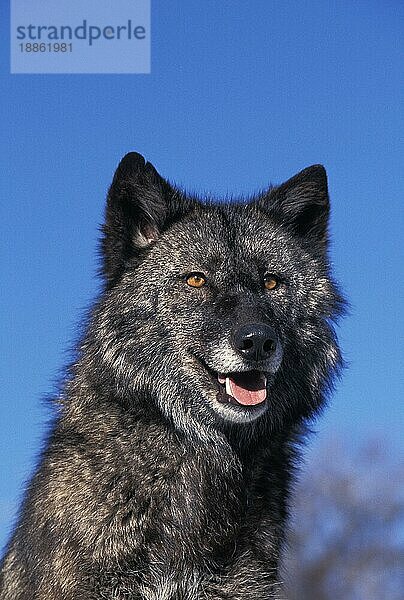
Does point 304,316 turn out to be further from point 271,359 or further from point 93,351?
point 93,351

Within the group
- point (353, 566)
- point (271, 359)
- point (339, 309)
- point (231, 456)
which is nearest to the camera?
point (271, 359)

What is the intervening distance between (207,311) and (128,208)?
1.11 meters

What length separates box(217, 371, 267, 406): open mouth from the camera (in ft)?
23.3

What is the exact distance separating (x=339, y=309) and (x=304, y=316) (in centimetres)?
45

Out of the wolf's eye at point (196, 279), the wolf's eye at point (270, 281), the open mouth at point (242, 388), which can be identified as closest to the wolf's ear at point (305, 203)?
the wolf's eye at point (270, 281)

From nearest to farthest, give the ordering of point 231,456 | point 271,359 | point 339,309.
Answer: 1. point 271,359
2. point 231,456
3. point 339,309

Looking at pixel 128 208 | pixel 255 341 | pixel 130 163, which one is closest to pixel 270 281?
pixel 255 341

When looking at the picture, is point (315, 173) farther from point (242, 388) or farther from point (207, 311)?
point (242, 388)

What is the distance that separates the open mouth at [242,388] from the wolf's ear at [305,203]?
1.69 m

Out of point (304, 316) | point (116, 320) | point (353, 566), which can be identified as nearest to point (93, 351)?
point (116, 320)

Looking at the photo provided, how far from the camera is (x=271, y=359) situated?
6973 mm

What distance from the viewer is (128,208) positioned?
25.6 ft

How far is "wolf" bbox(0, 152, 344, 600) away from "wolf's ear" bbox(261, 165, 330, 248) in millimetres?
397

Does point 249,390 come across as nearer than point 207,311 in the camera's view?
Yes
